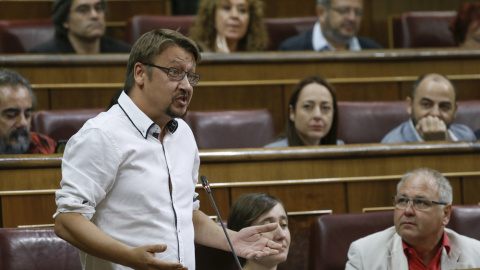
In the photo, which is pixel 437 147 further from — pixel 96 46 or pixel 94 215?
pixel 96 46

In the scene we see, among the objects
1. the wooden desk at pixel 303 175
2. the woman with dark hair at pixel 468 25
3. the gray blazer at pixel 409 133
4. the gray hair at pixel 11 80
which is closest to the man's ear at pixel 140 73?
the wooden desk at pixel 303 175

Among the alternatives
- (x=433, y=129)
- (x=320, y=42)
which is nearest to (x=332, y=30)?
(x=320, y=42)

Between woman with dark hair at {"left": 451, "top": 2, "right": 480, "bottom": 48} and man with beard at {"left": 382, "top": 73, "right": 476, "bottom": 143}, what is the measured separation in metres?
0.32

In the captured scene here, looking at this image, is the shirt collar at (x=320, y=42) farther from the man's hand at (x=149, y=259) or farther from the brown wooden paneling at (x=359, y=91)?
the man's hand at (x=149, y=259)

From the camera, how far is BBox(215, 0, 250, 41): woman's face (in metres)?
1.41

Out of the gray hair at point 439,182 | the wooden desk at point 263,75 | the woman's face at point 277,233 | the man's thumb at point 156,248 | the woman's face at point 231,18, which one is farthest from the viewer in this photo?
the woman's face at point 231,18

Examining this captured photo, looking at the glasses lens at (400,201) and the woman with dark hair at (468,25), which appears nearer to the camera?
the glasses lens at (400,201)

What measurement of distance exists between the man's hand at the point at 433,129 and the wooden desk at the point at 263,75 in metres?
0.19

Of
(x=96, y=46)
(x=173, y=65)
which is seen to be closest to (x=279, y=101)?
(x=96, y=46)

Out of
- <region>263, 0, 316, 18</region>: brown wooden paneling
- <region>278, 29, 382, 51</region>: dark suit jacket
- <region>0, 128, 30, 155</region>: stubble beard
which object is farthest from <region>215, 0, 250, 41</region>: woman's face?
<region>0, 128, 30, 155</region>: stubble beard

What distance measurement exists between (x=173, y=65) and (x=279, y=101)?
72 cm

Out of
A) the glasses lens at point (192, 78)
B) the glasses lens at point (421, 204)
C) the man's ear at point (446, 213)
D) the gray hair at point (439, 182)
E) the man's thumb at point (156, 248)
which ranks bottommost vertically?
the man's ear at point (446, 213)

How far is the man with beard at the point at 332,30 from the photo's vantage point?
4.75ft

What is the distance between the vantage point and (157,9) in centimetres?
169
